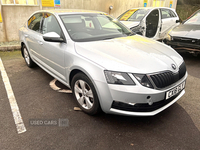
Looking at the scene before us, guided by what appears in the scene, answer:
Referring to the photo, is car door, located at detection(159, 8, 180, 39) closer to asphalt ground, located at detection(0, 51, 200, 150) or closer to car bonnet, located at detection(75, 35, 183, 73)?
asphalt ground, located at detection(0, 51, 200, 150)

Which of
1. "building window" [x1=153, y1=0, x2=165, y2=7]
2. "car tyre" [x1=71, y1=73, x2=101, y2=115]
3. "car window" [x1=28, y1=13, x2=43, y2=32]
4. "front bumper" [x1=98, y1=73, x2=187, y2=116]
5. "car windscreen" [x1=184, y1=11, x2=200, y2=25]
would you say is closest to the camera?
"front bumper" [x1=98, y1=73, x2=187, y2=116]

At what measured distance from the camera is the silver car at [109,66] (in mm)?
2176

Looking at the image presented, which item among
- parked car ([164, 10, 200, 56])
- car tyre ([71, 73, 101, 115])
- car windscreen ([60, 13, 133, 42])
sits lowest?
car tyre ([71, 73, 101, 115])

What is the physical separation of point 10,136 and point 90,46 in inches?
65.3

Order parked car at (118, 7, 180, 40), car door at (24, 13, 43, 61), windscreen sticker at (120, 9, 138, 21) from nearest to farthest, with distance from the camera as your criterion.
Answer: car door at (24, 13, 43, 61)
parked car at (118, 7, 180, 40)
windscreen sticker at (120, 9, 138, 21)

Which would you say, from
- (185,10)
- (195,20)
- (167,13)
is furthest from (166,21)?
(185,10)

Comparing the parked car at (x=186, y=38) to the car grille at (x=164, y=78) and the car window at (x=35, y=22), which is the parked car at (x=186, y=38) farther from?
the car window at (x=35, y=22)

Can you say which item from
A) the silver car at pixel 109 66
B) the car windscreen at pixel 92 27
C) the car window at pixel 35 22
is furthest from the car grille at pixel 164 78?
the car window at pixel 35 22

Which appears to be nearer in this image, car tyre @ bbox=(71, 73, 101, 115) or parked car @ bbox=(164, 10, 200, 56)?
car tyre @ bbox=(71, 73, 101, 115)

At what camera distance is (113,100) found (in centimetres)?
222

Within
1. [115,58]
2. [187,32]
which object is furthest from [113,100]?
[187,32]

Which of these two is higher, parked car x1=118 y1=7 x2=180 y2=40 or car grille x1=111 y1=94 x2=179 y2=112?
parked car x1=118 y1=7 x2=180 y2=40

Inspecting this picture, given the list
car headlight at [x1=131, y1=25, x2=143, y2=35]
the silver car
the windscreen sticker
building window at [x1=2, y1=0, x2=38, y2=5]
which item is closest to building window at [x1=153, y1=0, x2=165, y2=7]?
the windscreen sticker

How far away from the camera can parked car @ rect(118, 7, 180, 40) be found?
20.4 feet
